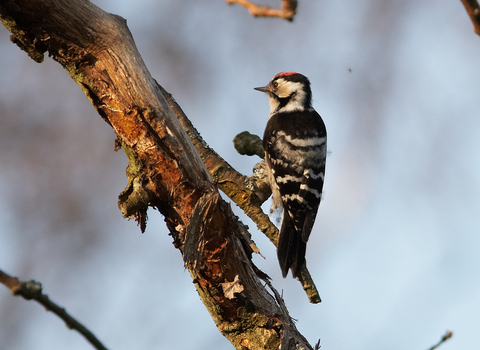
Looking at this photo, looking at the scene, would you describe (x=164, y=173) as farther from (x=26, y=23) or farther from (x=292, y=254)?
(x=292, y=254)

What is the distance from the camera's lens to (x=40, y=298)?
3.59 feet

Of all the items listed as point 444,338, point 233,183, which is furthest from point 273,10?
point 233,183

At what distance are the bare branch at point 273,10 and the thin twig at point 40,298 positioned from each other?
856 millimetres

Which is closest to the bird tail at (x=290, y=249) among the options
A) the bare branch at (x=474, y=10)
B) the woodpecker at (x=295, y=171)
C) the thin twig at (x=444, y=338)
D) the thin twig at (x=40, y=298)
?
the woodpecker at (x=295, y=171)

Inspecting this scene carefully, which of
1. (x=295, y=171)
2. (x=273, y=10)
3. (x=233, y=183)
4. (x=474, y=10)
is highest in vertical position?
(x=295, y=171)

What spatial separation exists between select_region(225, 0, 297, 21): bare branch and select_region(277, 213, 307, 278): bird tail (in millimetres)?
2610

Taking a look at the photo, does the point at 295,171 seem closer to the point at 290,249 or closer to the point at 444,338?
the point at 290,249

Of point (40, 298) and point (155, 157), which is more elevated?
point (155, 157)

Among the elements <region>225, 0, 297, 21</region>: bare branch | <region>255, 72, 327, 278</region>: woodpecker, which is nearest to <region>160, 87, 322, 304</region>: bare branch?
<region>255, 72, 327, 278</region>: woodpecker

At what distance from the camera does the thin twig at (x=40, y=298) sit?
104cm

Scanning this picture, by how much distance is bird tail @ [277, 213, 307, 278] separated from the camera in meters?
3.59

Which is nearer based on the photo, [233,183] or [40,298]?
[40,298]

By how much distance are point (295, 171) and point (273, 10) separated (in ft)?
10.1

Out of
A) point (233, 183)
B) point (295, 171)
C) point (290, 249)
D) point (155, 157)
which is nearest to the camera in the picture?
point (155, 157)
